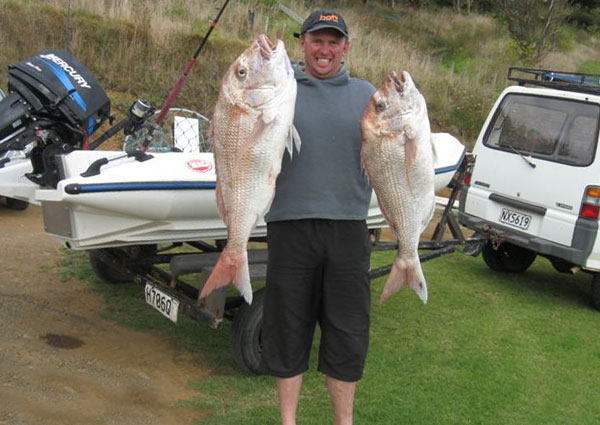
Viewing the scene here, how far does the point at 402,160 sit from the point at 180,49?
1250cm

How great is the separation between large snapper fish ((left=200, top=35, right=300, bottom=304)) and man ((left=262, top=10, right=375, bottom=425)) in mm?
224

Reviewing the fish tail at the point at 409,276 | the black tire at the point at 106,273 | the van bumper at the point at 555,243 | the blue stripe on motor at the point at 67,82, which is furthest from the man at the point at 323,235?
the van bumper at the point at 555,243

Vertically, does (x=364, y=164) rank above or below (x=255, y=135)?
below

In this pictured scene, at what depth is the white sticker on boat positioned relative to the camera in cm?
490

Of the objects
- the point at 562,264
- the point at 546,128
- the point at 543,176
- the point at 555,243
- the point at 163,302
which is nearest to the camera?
the point at 163,302

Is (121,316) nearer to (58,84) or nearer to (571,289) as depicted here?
(58,84)

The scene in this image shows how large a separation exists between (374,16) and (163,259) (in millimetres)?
25267

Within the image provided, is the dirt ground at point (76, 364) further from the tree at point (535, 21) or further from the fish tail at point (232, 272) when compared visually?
the tree at point (535, 21)

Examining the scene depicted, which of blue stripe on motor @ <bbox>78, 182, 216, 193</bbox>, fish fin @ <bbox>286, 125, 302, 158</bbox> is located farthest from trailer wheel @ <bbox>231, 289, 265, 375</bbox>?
fish fin @ <bbox>286, 125, 302, 158</bbox>

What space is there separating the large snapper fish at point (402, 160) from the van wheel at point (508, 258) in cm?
511

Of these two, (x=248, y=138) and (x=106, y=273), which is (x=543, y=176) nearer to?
(x=106, y=273)

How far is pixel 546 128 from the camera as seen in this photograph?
7168 mm

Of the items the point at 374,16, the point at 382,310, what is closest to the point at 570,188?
the point at 382,310

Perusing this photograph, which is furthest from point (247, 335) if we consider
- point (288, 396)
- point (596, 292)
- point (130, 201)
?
point (596, 292)
